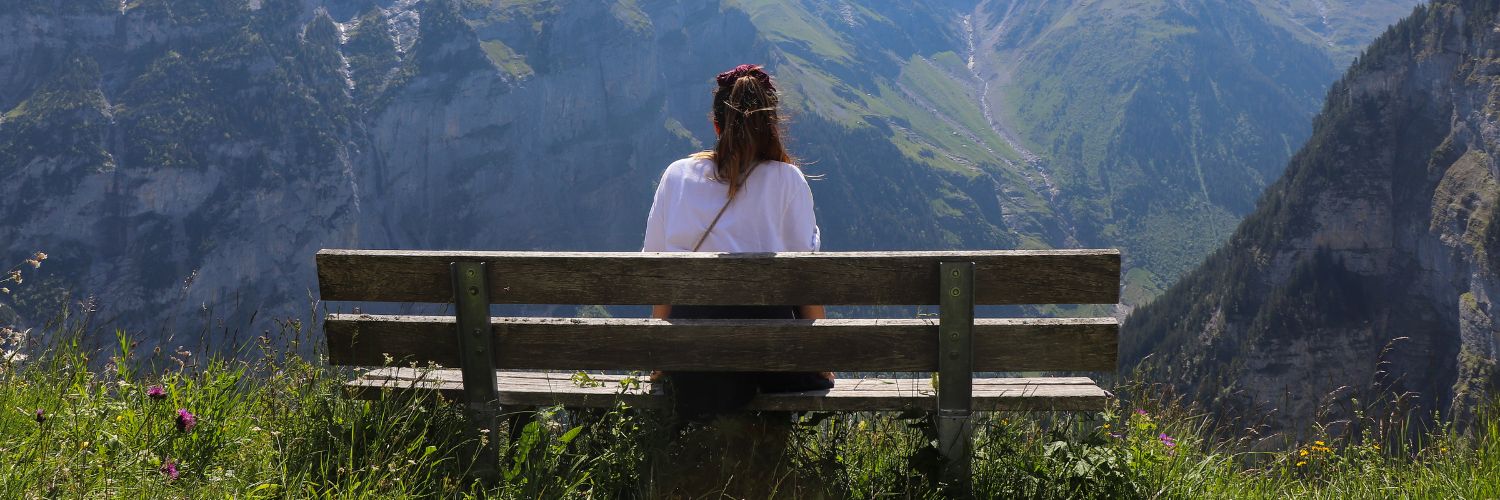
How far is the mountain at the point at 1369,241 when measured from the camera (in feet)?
486

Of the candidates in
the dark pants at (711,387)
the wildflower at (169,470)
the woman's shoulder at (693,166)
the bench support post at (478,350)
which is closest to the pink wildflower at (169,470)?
the wildflower at (169,470)

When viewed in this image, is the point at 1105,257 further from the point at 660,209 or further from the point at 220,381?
the point at 220,381

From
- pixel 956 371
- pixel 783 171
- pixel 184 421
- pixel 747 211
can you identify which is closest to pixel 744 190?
pixel 747 211

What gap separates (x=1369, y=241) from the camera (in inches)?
6644

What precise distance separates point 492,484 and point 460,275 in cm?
90

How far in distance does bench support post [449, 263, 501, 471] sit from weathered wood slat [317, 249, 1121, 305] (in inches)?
2.2

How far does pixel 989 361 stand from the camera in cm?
420

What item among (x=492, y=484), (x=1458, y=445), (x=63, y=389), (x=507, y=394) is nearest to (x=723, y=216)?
(x=507, y=394)

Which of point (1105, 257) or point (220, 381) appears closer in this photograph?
point (1105, 257)

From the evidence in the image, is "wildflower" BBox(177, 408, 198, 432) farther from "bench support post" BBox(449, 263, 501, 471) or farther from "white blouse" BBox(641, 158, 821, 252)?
"white blouse" BBox(641, 158, 821, 252)

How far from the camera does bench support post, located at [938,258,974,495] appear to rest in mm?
4035

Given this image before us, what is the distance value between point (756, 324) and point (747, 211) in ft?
3.06

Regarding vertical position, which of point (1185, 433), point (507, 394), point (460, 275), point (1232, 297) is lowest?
point (1232, 297)

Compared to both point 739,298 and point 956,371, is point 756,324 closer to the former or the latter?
point 739,298
